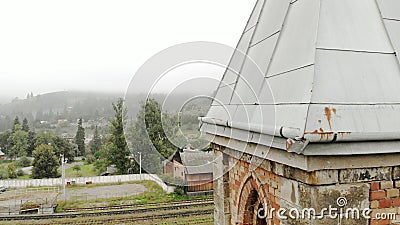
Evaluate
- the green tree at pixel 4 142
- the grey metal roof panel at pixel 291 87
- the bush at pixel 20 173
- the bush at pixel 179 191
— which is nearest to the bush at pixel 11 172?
the bush at pixel 20 173

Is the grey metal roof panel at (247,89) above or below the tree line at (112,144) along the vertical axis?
above

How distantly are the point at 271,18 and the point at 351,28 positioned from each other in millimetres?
1104

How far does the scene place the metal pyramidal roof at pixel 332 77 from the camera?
1.96 metres

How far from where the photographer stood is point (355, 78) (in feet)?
6.91

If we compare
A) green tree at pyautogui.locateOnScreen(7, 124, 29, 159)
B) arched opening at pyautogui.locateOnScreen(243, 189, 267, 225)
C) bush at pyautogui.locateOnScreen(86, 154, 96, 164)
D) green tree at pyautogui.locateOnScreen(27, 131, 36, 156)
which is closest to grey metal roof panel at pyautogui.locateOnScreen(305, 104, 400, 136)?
arched opening at pyautogui.locateOnScreen(243, 189, 267, 225)

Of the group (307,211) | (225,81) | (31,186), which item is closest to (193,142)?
(225,81)

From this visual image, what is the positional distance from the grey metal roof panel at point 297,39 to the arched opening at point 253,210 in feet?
4.47

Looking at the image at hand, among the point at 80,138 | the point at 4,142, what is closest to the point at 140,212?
the point at 80,138

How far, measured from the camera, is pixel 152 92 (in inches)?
103

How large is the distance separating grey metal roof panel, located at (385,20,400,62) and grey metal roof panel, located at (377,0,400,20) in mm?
54

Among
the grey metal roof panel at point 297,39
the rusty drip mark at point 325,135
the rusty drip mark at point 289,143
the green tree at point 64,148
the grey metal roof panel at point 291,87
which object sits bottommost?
the green tree at point 64,148

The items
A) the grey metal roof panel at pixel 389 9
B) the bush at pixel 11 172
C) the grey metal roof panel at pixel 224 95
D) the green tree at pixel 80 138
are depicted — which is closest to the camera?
the grey metal roof panel at pixel 389 9

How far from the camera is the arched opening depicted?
332 cm

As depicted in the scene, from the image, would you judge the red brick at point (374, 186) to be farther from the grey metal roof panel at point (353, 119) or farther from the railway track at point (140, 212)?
the railway track at point (140, 212)
